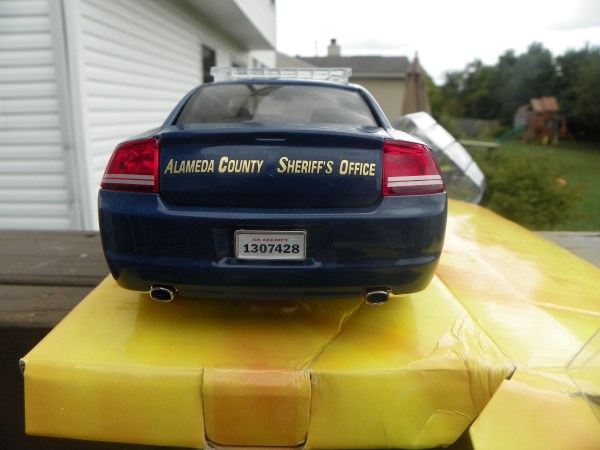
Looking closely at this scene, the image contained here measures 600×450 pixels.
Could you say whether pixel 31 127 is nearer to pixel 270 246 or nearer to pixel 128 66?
pixel 128 66

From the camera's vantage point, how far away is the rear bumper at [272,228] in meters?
1.95

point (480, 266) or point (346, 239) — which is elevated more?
point (346, 239)

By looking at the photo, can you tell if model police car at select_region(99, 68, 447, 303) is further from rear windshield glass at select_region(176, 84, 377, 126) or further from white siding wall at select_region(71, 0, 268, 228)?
white siding wall at select_region(71, 0, 268, 228)

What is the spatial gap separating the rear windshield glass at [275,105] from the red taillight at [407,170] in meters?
0.63

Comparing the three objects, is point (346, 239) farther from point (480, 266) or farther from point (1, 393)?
point (1, 393)

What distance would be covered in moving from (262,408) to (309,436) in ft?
0.78

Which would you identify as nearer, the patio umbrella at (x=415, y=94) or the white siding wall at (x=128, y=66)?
the white siding wall at (x=128, y=66)

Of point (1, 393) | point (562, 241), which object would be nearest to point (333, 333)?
point (1, 393)

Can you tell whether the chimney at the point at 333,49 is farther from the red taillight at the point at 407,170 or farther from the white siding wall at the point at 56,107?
the red taillight at the point at 407,170

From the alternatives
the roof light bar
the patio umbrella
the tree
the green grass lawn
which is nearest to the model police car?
the roof light bar

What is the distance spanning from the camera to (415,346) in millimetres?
2070

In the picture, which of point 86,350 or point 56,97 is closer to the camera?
point 86,350

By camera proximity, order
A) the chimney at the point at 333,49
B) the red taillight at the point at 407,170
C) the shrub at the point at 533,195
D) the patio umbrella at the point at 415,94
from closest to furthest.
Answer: the red taillight at the point at 407,170 → the shrub at the point at 533,195 → the patio umbrella at the point at 415,94 → the chimney at the point at 333,49

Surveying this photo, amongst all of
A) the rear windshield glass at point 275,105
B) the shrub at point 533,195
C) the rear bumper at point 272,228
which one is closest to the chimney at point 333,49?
the shrub at point 533,195
